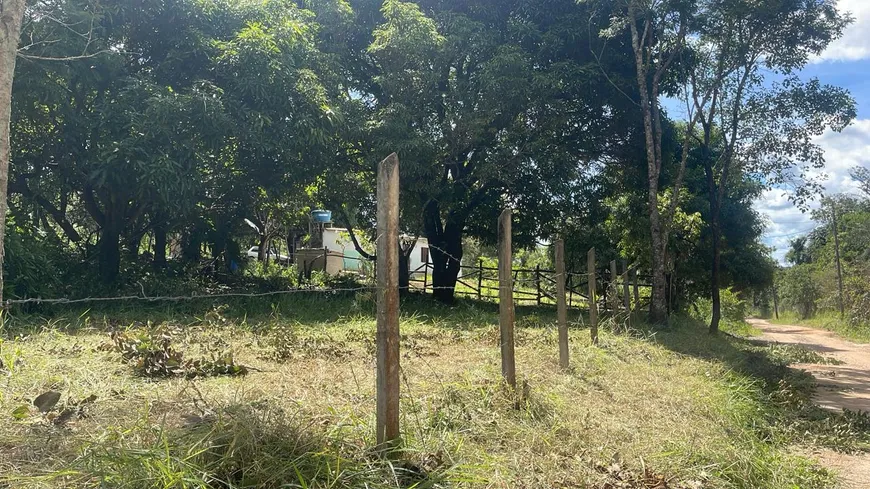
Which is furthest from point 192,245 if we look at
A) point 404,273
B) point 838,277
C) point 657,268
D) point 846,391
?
point 838,277

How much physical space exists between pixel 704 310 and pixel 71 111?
72.9ft

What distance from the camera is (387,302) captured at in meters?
3.21

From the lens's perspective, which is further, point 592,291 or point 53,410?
point 592,291

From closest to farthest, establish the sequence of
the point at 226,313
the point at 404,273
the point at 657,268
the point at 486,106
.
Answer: the point at 226,313 → the point at 486,106 → the point at 657,268 → the point at 404,273

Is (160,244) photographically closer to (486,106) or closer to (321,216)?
(321,216)

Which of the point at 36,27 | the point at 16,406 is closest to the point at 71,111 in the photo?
the point at 36,27

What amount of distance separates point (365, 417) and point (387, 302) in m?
1.07

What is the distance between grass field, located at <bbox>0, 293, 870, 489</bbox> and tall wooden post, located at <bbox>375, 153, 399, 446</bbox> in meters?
0.19

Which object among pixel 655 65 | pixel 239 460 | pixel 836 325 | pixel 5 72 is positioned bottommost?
pixel 836 325

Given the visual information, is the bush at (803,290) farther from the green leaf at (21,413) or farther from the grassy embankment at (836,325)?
the green leaf at (21,413)

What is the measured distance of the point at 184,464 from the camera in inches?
109

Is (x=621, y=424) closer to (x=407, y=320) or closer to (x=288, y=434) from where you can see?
(x=288, y=434)

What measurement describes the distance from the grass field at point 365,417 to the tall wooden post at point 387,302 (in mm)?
191

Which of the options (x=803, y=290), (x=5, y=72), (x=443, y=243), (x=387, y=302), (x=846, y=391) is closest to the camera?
(x=387, y=302)
